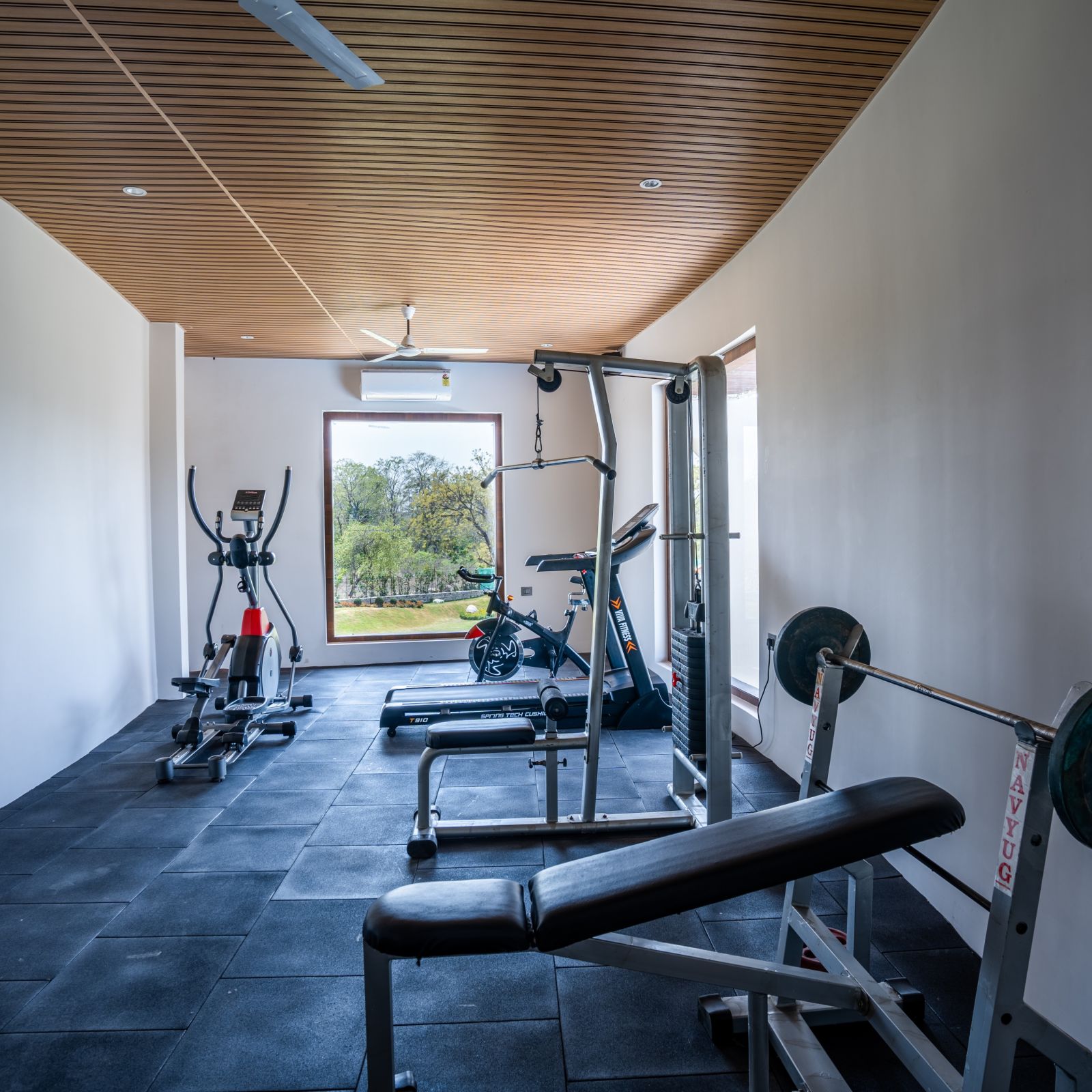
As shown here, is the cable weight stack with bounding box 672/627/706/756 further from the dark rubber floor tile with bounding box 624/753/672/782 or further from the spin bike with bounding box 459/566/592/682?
the spin bike with bounding box 459/566/592/682

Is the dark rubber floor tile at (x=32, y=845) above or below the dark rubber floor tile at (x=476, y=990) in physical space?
above

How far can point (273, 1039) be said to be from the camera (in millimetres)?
1801

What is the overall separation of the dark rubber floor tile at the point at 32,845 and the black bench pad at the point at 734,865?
2.47 meters

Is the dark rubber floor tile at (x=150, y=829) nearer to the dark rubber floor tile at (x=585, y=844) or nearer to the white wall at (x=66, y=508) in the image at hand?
the white wall at (x=66, y=508)

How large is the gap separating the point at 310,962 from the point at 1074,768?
1999mm

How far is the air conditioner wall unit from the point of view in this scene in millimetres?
6457

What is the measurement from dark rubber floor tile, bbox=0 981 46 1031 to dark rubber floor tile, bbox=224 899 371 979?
0.51 metres

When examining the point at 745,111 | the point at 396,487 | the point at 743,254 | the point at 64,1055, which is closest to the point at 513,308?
the point at 743,254

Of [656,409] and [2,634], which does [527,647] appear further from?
[2,634]

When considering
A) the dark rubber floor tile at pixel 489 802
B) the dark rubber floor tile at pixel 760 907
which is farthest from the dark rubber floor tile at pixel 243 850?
the dark rubber floor tile at pixel 760 907

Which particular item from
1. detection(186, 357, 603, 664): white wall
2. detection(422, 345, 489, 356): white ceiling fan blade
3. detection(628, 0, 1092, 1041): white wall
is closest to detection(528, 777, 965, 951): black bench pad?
detection(628, 0, 1092, 1041): white wall

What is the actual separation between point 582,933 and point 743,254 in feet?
12.4

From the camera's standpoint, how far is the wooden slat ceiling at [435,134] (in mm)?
2238

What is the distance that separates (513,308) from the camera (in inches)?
206
